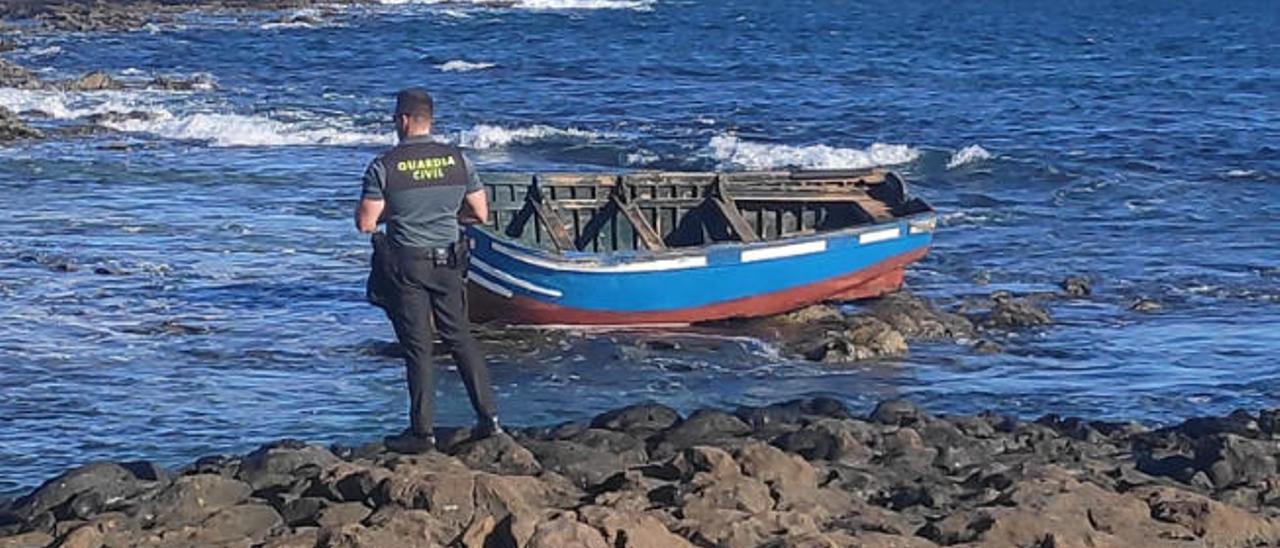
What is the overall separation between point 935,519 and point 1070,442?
2.82 metres

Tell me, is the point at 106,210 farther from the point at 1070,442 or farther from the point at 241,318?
the point at 1070,442

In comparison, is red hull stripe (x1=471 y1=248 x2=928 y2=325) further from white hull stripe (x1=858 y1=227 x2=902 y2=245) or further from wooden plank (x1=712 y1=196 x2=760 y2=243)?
wooden plank (x1=712 y1=196 x2=760 y2=243)

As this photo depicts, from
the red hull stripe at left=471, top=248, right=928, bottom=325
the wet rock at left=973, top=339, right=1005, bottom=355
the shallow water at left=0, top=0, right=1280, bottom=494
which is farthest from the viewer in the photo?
the red hull stripe at left=471, top=248, right=928, bottom=325

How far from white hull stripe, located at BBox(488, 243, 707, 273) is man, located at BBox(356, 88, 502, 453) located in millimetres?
5206

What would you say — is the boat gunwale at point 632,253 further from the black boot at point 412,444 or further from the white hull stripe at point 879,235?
the black boot at point 412,444

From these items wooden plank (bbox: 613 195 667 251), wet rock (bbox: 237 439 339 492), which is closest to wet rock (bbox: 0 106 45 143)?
wooden plank (bbox: 613 195 667 251)

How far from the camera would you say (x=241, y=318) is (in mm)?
16406

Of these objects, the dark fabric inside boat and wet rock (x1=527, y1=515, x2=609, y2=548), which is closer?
wet rock (x1=527, y1=515, x2=609, y2=548)

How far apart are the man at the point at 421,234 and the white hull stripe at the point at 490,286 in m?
5.35

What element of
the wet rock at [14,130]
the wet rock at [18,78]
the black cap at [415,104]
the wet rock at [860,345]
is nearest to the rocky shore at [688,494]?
the black cap at [415,104]

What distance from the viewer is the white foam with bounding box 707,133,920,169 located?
31375mm

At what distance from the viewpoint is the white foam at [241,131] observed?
3102 cm

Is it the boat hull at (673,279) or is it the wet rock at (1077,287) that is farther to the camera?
the wet rock at (1077,287)

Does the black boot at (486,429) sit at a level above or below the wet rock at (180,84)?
above
